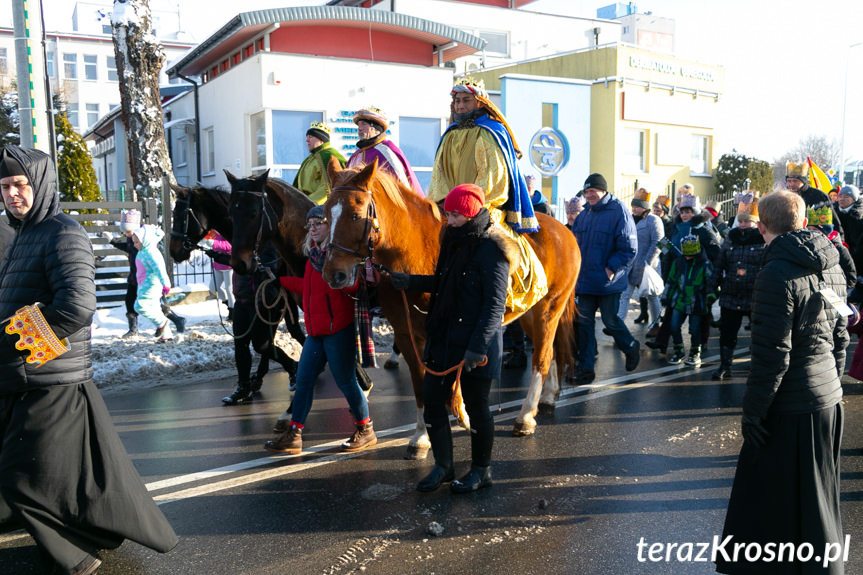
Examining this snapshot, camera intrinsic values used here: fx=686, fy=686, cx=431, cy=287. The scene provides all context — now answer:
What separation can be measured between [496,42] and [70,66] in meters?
35.9

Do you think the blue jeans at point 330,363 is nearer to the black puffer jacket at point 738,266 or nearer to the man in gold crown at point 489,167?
the man in gold crown at point 489,167

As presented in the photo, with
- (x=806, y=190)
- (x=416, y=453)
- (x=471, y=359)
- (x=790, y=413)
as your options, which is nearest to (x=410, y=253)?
(x=471, y=359)

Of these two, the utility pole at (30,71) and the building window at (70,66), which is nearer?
the utility pole at (30,71)

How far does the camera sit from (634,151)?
26.5 metres

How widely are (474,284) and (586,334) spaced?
370 cm

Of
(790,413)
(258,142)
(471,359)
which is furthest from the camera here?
(258,142)

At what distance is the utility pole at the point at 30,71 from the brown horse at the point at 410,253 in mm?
4766

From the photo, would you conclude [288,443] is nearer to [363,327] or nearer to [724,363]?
[363,327]

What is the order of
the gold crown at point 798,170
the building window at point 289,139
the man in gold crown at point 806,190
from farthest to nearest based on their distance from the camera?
the building window at point 289,139
the gold crown at point 798,170
the man in gold crown at point 806,190

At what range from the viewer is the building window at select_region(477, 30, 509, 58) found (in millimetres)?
30156

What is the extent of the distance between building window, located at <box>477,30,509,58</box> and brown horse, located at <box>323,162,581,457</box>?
25.7 m

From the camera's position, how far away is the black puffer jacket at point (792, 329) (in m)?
3.07

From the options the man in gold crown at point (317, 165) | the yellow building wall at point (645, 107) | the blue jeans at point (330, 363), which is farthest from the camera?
the yellow building wall at point (645, 107)

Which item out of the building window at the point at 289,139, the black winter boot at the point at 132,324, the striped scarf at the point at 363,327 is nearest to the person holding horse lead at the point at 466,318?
the striped scarf at the point at 363,327
